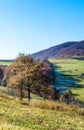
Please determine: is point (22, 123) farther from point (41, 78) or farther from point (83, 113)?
point (41, 78)

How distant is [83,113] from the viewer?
1112 inches

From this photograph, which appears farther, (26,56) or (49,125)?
(26,56)

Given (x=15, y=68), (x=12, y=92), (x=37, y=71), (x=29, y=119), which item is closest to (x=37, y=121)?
(x=29, y=119)

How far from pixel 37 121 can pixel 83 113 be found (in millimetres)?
9370

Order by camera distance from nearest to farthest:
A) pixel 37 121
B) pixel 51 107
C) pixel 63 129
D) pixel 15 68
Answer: pixel 63 129 < pixel 37 121 < pixel 51 107 < pixel 15 68

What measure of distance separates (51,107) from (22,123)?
978 centimetres

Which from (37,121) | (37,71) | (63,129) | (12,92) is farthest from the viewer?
(12,92)

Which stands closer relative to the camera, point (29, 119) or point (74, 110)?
point (29, 119)

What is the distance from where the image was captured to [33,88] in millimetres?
74312

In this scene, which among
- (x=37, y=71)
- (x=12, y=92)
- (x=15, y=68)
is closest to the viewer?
(x=37, y=71)

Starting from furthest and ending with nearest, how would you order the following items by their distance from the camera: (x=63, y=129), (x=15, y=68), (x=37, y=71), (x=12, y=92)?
(x=12, y=92) → (x=15, y=68) → (x=37, y=71) → (x=63, y=129)

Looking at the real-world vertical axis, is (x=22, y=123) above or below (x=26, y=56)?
below

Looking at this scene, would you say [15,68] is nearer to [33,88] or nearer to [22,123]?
[33,88]

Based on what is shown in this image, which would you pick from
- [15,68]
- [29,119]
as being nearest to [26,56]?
[15,68]
